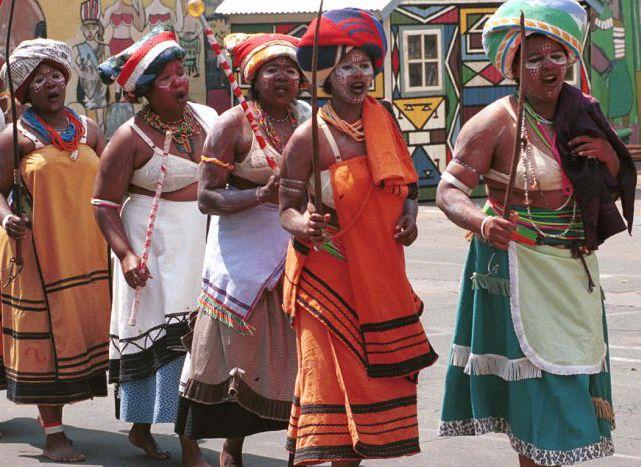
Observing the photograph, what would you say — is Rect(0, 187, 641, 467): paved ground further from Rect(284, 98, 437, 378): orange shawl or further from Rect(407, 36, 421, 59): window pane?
Rect(407, 36, 421, 59): window pane

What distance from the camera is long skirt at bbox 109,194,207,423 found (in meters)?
6.71

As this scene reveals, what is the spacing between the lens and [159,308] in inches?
266

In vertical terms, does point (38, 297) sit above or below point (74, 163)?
below

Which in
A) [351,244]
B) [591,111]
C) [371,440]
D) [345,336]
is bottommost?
[371,440]

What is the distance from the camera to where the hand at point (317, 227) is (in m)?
5.26

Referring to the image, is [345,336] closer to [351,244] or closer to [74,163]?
[351,244]

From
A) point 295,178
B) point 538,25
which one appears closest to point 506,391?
point 295,178

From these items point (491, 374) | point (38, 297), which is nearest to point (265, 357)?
point (491, 374)

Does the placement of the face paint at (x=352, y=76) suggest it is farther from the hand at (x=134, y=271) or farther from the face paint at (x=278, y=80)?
the hand at (x=134, y=271)

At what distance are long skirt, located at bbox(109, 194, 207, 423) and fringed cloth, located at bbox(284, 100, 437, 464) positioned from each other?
4.03 ft

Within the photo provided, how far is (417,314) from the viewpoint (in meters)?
5.61

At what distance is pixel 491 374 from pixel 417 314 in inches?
14.4

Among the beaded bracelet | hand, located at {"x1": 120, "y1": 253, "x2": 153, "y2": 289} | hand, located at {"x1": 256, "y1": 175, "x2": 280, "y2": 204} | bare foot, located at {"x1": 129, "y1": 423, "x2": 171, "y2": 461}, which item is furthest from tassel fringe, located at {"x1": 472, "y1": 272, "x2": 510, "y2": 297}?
bare foot, located at {"x1": 129, "y1": 423, "x2": 171, "y2": 461}

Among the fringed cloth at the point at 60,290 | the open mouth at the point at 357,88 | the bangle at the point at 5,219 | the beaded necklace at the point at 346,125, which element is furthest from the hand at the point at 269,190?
the bangle at the point at 5,219
